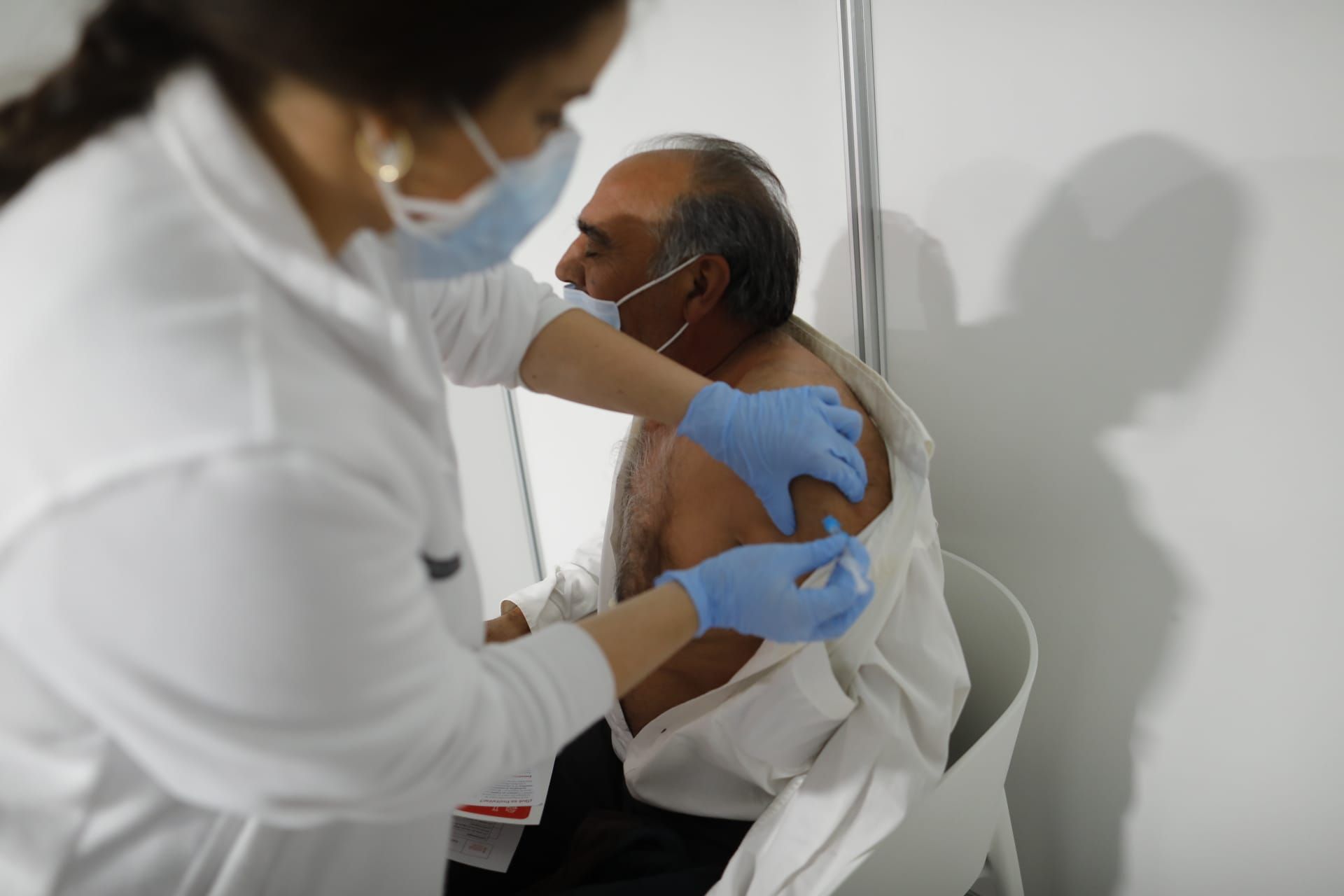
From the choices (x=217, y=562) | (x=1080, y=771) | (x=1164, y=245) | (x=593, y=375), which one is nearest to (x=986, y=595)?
(x=1080, y=771)

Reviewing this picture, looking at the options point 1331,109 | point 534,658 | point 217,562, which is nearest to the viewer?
point 217,562

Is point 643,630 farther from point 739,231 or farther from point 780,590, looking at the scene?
point 739,231

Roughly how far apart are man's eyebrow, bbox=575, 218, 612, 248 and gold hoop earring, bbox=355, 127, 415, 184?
79 cm

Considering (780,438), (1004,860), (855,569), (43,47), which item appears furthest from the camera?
(1004,860)

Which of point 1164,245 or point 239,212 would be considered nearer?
point 239,212

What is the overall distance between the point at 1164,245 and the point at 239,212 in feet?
3.27

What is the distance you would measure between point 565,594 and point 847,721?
636 millimetres

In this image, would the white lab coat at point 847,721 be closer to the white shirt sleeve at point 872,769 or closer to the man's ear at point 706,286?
the white shirt sleeve at point 872,769

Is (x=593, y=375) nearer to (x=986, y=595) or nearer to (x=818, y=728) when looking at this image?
(x=818, y=728)

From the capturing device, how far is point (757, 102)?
142cm

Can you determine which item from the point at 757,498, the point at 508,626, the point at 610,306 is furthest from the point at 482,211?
the point at 508,626

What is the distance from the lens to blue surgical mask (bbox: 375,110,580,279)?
55cm

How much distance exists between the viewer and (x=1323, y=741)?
1.08 m

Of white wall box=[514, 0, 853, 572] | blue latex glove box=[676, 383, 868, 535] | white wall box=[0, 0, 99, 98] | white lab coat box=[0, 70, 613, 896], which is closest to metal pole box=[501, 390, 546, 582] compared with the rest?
white wall box=[514, 0, 853, 572]
